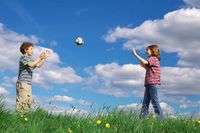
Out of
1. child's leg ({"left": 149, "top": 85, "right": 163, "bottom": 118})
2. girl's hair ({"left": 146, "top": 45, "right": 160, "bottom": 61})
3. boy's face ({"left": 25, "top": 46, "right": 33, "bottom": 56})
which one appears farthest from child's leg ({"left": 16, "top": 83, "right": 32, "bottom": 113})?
girl's hair ({"left": 146, "top": 45, "right": 160, "bottom": 61})

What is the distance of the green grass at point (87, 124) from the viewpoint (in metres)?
8.20

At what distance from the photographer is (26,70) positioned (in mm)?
12992

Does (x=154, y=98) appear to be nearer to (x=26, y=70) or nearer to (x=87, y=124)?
(x=26, y=70)

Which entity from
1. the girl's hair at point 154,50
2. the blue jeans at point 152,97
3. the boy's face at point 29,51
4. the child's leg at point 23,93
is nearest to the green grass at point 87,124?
the child's leg at point 23,93

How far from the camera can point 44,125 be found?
880 centimetres

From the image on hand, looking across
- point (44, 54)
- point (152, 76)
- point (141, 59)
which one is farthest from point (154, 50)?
point (44, 54)

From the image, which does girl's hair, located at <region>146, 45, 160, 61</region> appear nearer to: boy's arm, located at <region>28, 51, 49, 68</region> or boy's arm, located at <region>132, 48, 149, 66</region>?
boy's arm, located at <region>132, 48, 149, 66</region>

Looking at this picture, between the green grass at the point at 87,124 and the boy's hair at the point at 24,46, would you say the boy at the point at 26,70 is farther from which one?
the green grass at the point at 87,124

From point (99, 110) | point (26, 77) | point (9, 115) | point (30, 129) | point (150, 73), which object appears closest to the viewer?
→ point (30, 129)

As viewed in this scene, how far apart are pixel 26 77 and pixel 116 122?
4.25 meters

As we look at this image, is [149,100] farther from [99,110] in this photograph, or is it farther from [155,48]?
[99,110]

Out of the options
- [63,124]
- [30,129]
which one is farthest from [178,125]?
[30,129]

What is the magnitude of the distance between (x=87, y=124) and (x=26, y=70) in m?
4.75

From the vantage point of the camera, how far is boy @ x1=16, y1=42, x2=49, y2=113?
12.6 meters
